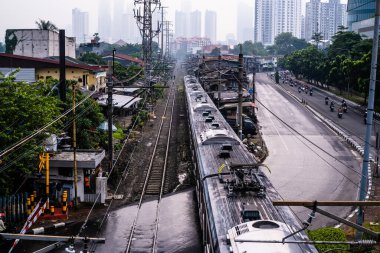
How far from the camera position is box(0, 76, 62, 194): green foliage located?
709 inches

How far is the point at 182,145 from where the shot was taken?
33344 mm

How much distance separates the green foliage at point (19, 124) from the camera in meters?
18.0

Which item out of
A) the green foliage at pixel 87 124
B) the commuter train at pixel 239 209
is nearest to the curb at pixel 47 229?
the commuter train at pixel 239 209

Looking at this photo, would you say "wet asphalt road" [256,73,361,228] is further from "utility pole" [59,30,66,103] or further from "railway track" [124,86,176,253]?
"utility pole" [59,30,66,103]

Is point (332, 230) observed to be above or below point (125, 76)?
below

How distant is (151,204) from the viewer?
68.3 ft

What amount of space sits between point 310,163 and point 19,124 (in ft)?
57.6

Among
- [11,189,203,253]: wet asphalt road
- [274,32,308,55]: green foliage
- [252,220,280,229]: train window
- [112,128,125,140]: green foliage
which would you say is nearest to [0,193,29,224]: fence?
[11,189,203,253]: wet asphalt road

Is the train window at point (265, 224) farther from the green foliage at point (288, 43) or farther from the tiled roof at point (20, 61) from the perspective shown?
the green foliage at point (288, 43)

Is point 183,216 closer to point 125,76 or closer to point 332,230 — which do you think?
point 332,230

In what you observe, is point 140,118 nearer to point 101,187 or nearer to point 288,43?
point 101,187

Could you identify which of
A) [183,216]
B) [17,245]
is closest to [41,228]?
[17,245]

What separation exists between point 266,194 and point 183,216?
23.5ft

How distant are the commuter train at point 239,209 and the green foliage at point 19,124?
671 cm
